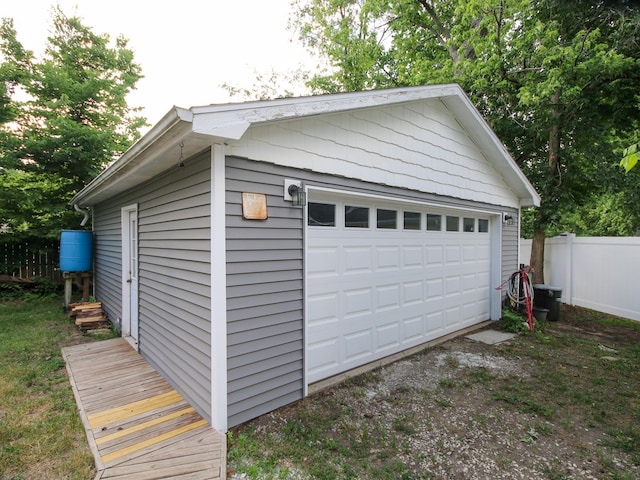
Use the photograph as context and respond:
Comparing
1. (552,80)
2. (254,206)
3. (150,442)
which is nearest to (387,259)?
(254,206)

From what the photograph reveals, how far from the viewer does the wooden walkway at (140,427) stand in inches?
89.0

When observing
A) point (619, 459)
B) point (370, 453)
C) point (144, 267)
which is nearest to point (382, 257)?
point (370, 453)

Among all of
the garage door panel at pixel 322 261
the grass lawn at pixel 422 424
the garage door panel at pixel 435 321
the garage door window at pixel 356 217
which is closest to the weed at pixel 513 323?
the grass lawn at pixel 422 424

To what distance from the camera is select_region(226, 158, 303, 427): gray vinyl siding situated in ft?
9.19

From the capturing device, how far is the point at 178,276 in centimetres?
337

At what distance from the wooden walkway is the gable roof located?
7.72 feet

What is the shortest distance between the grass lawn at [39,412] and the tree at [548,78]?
24.0 feet

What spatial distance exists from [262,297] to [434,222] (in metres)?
3.35

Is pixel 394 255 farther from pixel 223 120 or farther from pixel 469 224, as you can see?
pixel 223 120

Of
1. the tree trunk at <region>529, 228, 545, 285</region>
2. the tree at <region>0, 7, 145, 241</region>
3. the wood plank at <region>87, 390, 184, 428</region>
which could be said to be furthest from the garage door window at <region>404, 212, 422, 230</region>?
the tree at <region>0, 7, 145, 241</region>

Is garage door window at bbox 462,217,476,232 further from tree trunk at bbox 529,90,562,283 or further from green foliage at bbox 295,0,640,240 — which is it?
tree trunk at bbox 529,90,562,283

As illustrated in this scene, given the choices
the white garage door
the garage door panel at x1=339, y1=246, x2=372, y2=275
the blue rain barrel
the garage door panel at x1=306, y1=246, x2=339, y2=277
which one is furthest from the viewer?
the blue rain barrel

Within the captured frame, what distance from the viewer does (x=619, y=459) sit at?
2541mm

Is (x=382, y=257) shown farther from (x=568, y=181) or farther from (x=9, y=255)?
(x=9, y=255)
